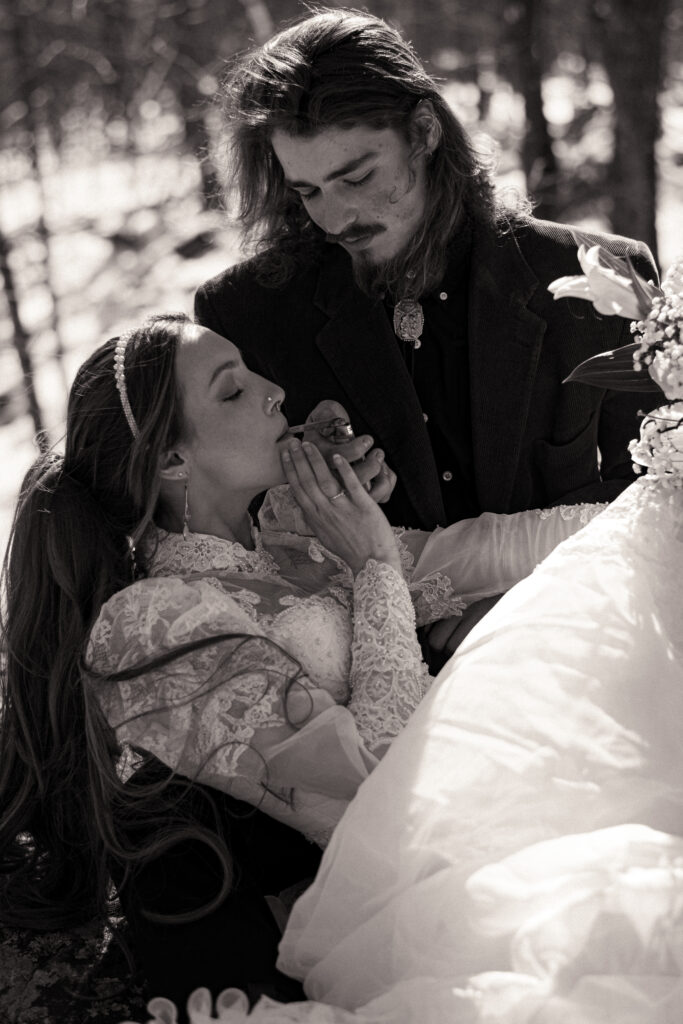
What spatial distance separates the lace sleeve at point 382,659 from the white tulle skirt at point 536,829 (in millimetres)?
175

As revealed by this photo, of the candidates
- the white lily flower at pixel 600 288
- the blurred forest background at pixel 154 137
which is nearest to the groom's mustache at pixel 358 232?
the white lily flower at pixel 600 288

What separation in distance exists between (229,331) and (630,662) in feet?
4.98

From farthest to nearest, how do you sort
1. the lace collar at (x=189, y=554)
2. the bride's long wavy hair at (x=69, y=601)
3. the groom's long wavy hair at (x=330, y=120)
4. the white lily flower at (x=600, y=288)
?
1. the groom's long wavy hair at (x=330, y=120)
2. the lace collar at (x=189, y=554)
3. the bride's long wavy hair at (x=69, y=601)
4. the white lily flower at (x=600, y=288)

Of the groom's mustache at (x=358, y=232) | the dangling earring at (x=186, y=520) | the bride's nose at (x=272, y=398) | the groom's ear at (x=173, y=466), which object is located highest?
the groom's mustache at (x=358, y=232)

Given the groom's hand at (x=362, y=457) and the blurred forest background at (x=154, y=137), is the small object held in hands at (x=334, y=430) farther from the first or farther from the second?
the blurred forest background at (x=154, y=137)

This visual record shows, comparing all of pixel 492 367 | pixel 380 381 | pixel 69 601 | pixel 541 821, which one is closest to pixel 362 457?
pixel 380 381

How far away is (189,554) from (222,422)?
299mm

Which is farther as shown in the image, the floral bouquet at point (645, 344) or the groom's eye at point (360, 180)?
the groom's eye at point (360, 180)

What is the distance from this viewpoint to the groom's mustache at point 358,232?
9.49 ft

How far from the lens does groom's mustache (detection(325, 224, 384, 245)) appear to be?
9.49 feet

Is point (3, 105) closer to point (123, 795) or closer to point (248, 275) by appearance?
point (248, 275)

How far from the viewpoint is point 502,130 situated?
36.8 ft

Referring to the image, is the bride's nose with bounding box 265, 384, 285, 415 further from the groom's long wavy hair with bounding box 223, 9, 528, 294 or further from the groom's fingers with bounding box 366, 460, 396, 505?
the groom's long wavy hair with bounding box 223, 9, 528, 294

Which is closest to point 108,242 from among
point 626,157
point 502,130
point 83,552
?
point 502,130
